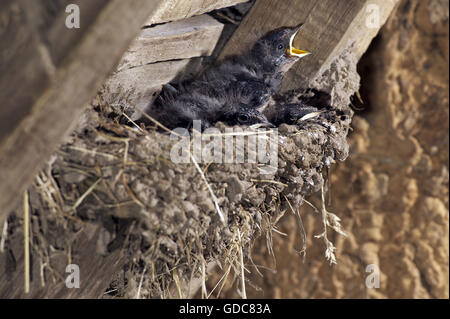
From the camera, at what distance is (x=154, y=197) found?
1308mm

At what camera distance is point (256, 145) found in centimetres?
166

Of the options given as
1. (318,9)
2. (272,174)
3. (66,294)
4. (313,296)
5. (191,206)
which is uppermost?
(318,9)

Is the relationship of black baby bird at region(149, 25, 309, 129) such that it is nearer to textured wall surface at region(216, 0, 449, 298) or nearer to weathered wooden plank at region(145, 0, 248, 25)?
weathered wooden plank at region(145, 0, 248, 25)

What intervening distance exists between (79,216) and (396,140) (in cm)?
311

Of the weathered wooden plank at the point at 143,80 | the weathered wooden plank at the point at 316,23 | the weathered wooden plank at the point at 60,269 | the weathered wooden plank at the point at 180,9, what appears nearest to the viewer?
the weathered wooden plank at the point at 60,269

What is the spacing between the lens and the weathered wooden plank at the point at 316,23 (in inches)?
80.0

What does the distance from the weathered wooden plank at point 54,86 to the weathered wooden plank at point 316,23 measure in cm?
123

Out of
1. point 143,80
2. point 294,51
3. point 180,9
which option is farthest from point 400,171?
point 180,9

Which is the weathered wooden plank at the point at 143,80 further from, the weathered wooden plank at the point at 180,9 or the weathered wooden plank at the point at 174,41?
the weathered wooden plank at the point at 180,9

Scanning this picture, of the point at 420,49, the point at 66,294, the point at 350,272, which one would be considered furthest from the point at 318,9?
the point at 350,272

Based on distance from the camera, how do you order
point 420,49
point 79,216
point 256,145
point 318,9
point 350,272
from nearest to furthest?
point 79,216, point 256,145, point 318,9, point 420,49, point 350,272

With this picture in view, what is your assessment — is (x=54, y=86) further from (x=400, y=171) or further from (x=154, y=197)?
(x=400, y=171)

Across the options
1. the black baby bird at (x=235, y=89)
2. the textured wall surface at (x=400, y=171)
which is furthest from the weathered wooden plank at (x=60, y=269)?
the textured wall surface at (x=400, y=171)

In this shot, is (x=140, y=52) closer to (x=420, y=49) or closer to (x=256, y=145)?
(x=256, y=145)
